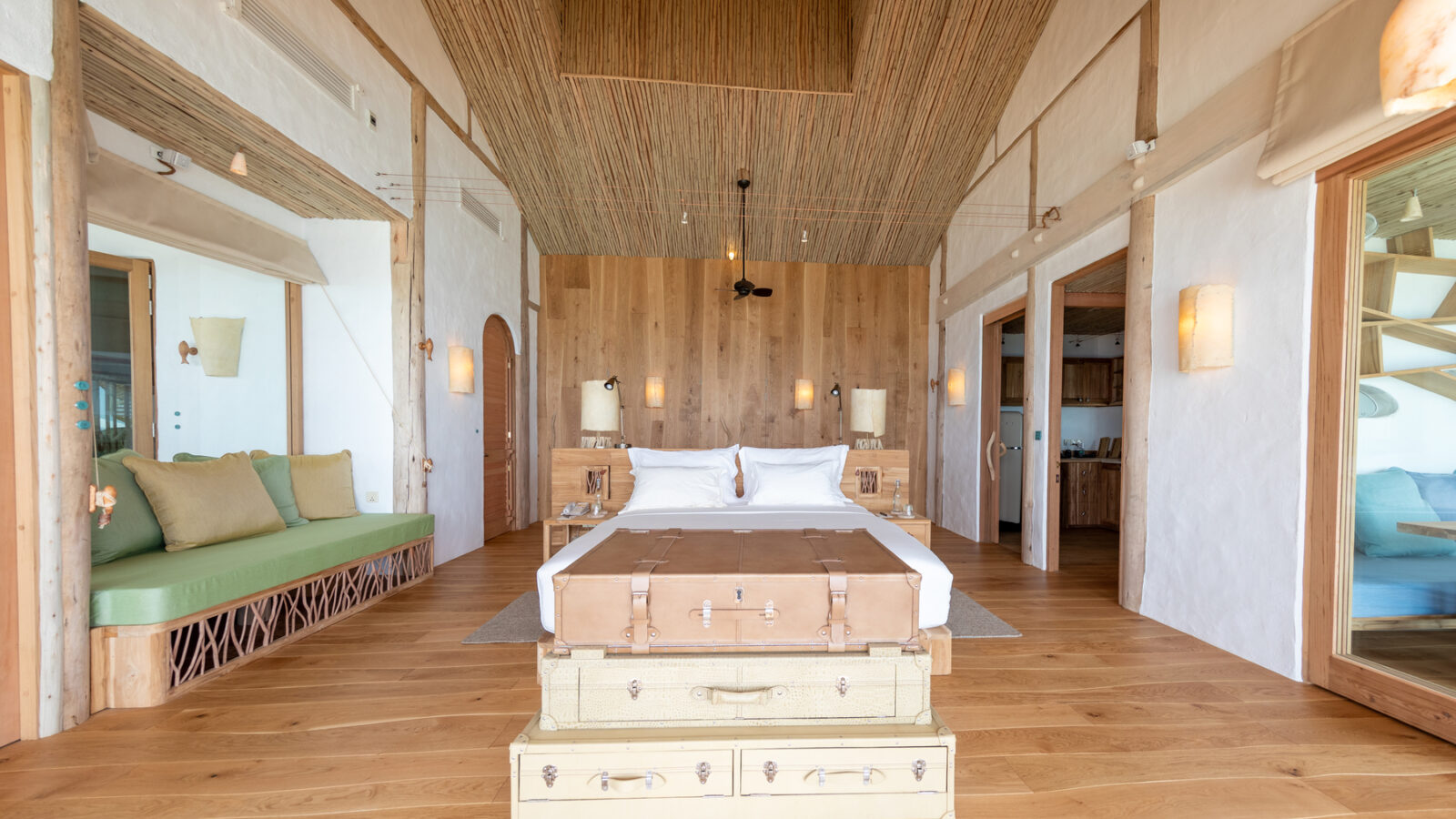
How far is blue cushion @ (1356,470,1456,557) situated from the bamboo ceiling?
130 inches

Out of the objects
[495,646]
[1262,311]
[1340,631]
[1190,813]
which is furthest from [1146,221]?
[495,646]

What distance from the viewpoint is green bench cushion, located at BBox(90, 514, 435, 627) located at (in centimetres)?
228

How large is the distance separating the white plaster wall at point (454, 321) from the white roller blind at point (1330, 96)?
5.13m

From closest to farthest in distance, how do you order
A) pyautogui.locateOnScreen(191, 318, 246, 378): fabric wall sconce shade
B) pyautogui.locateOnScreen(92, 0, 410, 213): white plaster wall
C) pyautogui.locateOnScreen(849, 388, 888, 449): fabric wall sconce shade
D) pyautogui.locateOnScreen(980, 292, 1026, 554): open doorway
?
pyautogui.locateOnScreen(92, 0, 410, 213): white plaster wall
pyautogui.locateOnScreen(191, 318, 246, 378): fabric wall sconce shade
pyautogui.locateOnScreen(849, 388, 888, 449): fabric wall sconce shade
pyautogui.locateOnScreen(980, 292, 1026, 554): open doorway

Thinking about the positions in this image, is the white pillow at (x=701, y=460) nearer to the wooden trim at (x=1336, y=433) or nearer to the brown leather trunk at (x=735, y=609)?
the brown leather trunk at (x=735, y=609)

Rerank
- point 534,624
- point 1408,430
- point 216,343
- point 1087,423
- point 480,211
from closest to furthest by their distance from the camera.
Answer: point 1408,430
point 534,624
point 216,343
point 480,211
point 1087,423

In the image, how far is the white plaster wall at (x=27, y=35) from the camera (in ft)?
6.30

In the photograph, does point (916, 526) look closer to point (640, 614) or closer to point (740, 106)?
point (640, 614)

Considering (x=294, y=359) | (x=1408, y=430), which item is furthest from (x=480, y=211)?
(x=1408, y=430)

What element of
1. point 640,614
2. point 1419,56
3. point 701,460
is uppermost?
point 1419,56

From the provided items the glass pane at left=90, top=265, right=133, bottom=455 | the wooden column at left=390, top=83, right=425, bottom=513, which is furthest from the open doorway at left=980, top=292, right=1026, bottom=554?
the glass pane at left=90, top=265, right=133, bottom=455

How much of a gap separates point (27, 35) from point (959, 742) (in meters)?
4.13

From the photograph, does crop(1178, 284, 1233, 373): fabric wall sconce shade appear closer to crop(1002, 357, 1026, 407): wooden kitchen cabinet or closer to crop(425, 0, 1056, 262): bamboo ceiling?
crop(425, 0, 1056, 262): bamboo ceiling

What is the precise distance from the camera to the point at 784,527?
2969 millimetres
